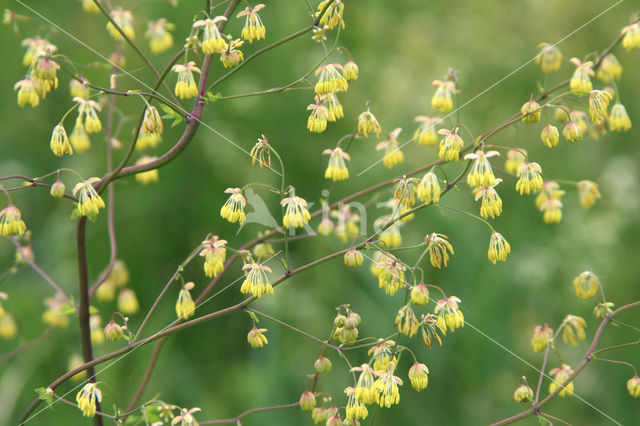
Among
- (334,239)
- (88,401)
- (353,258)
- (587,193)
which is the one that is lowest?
(334,239)

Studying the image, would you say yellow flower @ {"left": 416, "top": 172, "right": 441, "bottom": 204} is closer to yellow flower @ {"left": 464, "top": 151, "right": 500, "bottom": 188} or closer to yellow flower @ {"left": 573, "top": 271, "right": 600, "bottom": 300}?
yellow flower @ {"left": 464, "top": 151, "right": 500, "bottom": 188}

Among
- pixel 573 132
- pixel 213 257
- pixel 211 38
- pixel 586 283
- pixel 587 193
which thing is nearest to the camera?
pixel 211 38

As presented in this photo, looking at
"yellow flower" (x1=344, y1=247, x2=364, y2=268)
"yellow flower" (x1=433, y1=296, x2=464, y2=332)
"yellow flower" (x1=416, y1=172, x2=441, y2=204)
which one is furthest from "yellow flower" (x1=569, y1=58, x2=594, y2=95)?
"yellow flower" (x1=344, y1=247, x2=364, y2=268)

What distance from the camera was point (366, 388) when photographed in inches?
64.0

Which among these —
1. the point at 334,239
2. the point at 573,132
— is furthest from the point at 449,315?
the point at 334,239

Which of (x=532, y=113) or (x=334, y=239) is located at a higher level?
(x=532, y=113)

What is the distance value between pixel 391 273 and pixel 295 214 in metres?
0.29

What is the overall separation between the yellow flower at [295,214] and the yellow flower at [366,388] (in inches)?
15.3

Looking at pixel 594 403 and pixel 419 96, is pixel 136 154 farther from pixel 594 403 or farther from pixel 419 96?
pixel 594 403

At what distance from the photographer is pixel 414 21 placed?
4.98 metres

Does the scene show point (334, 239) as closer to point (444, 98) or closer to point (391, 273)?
point (444, 98)

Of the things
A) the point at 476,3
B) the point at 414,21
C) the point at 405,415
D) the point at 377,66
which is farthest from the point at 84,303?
the point at 476,3

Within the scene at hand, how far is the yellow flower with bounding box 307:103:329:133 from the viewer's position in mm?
1743

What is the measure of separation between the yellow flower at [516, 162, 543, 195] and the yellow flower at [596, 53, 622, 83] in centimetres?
65
